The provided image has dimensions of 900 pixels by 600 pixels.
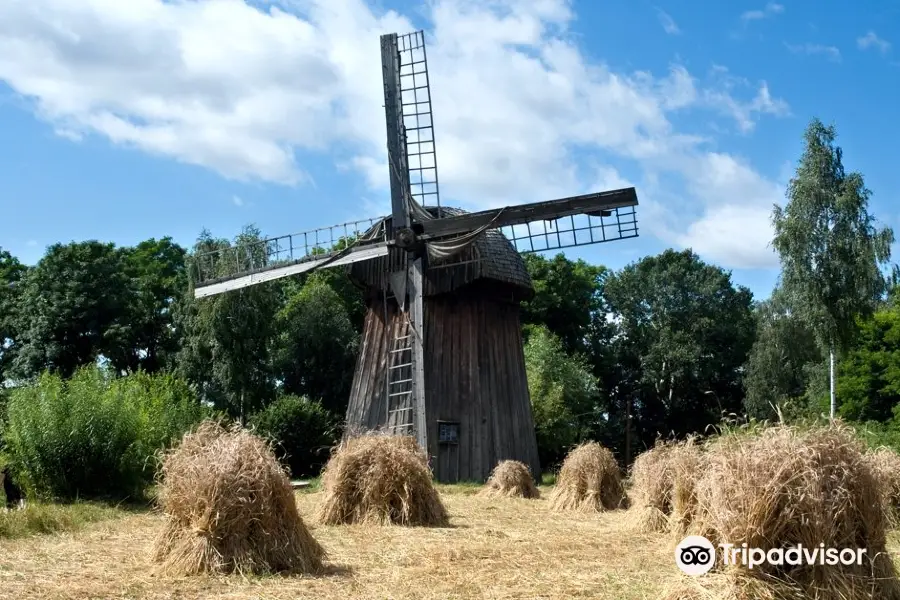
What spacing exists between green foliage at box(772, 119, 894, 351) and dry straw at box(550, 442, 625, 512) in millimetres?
13419

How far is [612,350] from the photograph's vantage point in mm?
43938

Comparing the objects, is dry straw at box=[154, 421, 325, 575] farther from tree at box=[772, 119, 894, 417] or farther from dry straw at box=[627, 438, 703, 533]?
tree at box=[772, 119, 894, 417]

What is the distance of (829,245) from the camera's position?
26.3 meters

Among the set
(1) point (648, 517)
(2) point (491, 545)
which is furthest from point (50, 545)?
(1) point (648, 517)

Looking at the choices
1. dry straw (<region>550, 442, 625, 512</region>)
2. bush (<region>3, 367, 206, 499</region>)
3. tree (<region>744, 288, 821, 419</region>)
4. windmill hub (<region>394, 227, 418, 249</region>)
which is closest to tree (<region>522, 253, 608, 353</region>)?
tree (<region>744, 288, 821, 419</region>)

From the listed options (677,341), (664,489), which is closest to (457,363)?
(664,489)

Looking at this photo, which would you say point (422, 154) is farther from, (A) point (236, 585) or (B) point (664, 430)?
(B) point (664, 430)

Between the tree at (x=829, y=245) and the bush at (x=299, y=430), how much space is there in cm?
1418

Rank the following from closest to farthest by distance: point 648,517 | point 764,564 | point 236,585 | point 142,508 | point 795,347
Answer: point 764,564 < point 236,585 < point 648,517 < point 142,508 < point 795,347

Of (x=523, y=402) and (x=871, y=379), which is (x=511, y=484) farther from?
(x=871, y=379)

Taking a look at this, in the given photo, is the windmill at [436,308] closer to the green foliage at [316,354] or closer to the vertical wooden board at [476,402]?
the vertical wooden board at [476,402]

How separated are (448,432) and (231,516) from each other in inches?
539

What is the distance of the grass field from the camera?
7645 mm

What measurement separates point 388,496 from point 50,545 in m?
4.18
